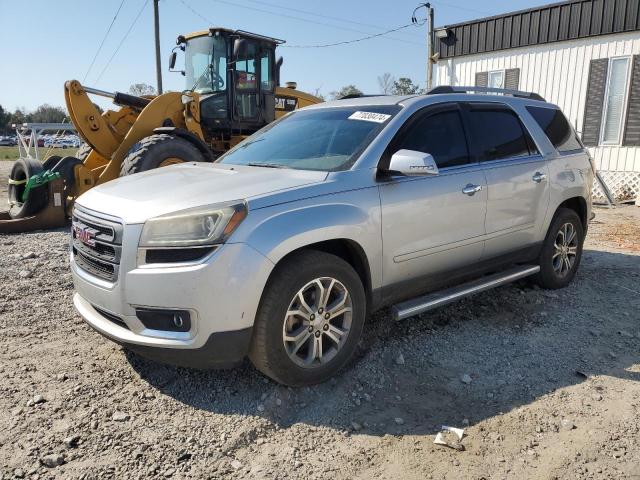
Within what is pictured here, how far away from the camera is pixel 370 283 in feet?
11.6

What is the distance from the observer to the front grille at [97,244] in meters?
2.99

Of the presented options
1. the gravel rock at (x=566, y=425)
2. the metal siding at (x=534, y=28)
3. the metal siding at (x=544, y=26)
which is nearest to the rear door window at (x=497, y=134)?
the gravel rock at (x=566, y=425)

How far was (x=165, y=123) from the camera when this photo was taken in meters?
8.90

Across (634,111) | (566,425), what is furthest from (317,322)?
(634,111)

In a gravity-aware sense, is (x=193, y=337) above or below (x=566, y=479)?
above

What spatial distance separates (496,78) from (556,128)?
9992 mm

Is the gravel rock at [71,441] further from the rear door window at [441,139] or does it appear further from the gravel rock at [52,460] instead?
the rear door window at [441,139]

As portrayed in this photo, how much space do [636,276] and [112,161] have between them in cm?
739

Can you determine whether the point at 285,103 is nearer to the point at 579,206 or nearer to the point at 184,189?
the point at 579,206

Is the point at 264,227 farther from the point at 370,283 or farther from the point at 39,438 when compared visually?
the point at 39,438

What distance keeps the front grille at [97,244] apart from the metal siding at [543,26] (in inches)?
487

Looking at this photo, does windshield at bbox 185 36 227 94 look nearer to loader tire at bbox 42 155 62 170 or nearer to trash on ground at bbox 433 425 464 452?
loader tire at bbox 42 155 62 170

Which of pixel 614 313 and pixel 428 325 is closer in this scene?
pixel 428 325

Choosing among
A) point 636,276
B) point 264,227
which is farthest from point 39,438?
point 636,276
